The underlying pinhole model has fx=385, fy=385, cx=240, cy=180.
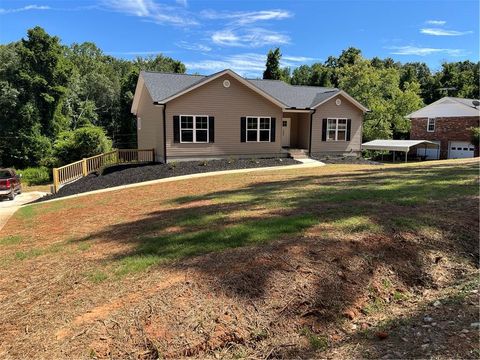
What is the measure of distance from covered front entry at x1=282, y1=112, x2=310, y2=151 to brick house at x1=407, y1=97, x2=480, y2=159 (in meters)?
19.7

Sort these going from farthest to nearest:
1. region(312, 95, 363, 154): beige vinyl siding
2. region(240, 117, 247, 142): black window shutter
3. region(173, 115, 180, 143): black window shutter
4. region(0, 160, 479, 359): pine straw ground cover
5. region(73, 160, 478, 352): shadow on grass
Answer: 1. region(312, 95, 363, 154): beige vinyl siding
2. region(240, 117, 247, 142): black window shutter
3. region(173, 115, 180, 143): black window shutter
4. region(73, 160, 478, 352): shadow on grass
5. region(0, 160, 479, 359): pine straw ground cover

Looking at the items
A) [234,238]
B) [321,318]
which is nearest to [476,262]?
[321,318]

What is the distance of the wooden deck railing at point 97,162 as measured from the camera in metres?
19.0

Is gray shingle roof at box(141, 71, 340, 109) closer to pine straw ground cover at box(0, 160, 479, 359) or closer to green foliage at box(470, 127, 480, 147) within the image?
pine straw ground cover at box(0, 160, 479, 359)

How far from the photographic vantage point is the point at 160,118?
67.8 ft

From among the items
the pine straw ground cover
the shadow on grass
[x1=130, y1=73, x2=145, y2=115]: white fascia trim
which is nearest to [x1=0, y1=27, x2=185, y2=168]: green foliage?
[x1=130, y1=73, x2=145, y2=115]: white fascia trim

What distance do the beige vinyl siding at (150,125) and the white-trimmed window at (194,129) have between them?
119cm

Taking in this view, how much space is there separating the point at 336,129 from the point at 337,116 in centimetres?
83

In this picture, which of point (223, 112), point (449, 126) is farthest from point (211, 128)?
point (449, 126)

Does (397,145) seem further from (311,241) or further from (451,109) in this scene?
(311,241)

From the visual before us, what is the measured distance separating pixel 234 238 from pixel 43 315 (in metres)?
2.74

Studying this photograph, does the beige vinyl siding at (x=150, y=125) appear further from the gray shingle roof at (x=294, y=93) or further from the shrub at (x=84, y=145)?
the gray shingle roof at (x=294, y=93)

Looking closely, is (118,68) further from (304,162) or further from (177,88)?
(304,162)

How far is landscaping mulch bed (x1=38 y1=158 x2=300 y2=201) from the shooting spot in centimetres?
1761
